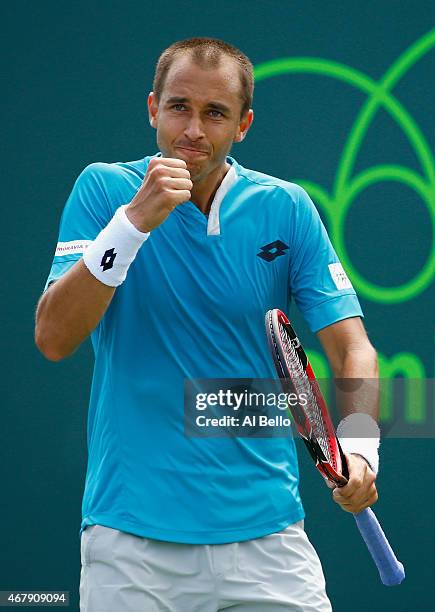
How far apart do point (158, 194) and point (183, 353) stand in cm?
42

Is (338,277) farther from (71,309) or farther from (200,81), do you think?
(71,309)

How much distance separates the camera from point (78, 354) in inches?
184

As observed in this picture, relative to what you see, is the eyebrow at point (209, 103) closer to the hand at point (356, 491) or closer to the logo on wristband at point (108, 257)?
the logo on wristband at point (108, 257)

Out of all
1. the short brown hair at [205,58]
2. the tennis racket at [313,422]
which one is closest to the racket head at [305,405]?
the tennis racket at [313,422]

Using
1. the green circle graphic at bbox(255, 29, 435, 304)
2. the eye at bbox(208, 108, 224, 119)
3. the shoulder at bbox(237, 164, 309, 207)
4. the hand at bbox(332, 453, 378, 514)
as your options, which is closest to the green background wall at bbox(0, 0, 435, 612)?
the green circle graphic at bbox(255, 29, 435, 304)

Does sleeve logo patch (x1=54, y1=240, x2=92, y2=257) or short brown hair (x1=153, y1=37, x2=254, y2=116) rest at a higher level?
short brown hair (x1=153, y1=37, x2=254, y2=116)

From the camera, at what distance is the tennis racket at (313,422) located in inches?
97.9

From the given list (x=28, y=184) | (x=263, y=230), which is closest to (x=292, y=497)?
(x=263, y=230)

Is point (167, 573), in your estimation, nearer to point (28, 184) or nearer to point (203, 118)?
point (203, 118)

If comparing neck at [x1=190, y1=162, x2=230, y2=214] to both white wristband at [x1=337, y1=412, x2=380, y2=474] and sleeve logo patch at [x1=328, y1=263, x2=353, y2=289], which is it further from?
white wristband at [x1=337, y1=412, x2=380, y2=474]

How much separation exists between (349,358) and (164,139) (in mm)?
696

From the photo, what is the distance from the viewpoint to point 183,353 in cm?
273

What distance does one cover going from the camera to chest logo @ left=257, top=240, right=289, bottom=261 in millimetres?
2896

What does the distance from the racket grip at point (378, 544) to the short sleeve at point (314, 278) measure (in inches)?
21.7
